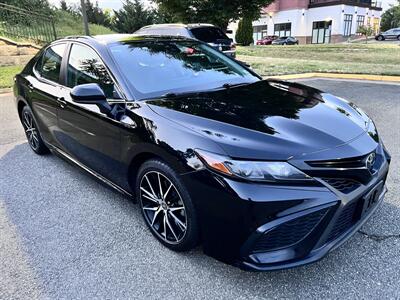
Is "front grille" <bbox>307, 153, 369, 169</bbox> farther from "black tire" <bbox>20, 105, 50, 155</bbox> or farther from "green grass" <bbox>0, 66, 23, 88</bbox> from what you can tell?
"green grass" <bbox>0, 66, 23, 88</bbox>

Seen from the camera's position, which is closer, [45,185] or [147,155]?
[147,155]

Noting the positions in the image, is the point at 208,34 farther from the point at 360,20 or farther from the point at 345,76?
the point at 360,20

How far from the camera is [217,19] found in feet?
59.3

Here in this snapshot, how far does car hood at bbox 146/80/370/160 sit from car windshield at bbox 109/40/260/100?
0.21 metres

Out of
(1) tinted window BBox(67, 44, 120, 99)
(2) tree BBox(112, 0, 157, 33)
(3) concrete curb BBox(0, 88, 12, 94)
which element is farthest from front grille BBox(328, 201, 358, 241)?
(2) tree BBox(112, 0, 157, 33)

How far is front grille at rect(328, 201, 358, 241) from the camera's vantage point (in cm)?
219

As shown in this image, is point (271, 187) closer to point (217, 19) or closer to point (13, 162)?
point (13, 162)

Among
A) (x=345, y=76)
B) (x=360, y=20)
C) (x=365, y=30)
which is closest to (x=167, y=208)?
(x=345, y=76)

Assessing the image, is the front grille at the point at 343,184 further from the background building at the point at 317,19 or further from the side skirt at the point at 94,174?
the background building at the point at 317,19

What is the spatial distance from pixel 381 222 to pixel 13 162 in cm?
433

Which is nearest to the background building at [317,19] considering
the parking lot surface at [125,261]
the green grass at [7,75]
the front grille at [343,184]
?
the green grass at [7,75]

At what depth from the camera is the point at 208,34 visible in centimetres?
1179

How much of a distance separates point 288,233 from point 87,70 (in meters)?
2.37

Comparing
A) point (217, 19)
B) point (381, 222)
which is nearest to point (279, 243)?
point (381, 222)
